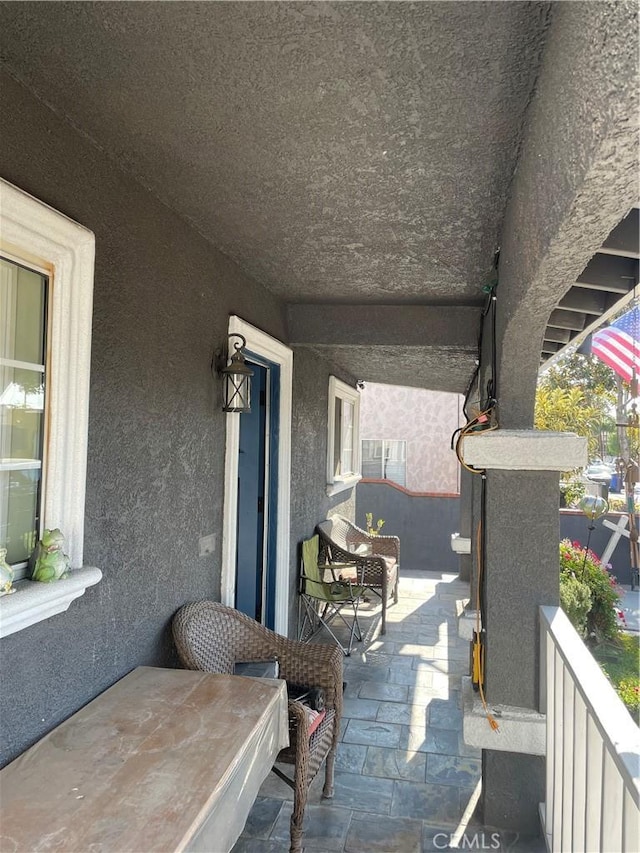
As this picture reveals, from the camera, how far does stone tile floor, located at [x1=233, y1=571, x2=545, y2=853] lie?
2373 mm

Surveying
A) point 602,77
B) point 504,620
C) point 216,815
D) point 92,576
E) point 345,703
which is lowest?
point 345,703

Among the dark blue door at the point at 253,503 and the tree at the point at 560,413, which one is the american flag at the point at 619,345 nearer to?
the dark blue door at the point at 253,503

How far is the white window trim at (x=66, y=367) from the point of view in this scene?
1704 mm

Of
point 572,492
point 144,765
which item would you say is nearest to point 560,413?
point 572,492

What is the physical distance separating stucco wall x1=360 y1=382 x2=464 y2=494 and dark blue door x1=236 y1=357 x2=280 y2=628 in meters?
11.2

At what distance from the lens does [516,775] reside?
7.97ft

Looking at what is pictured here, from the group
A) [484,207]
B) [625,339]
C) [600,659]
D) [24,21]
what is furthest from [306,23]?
[600,659]

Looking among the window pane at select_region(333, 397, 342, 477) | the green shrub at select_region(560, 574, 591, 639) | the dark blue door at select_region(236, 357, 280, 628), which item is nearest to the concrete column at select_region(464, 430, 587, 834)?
the dark blue door at select_region(236, 357, 280, 628)

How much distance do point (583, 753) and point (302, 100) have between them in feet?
7.09

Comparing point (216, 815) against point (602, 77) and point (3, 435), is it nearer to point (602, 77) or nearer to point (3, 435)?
point (3, 435)

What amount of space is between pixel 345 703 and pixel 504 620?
179 centimetres

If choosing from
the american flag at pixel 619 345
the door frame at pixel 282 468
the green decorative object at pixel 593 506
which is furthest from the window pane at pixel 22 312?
the green decorative object at pixel 593 506

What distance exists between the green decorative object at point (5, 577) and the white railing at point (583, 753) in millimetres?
1588

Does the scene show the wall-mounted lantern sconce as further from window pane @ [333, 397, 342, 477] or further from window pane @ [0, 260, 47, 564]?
window pane @ [333, 397, 342, 477]
